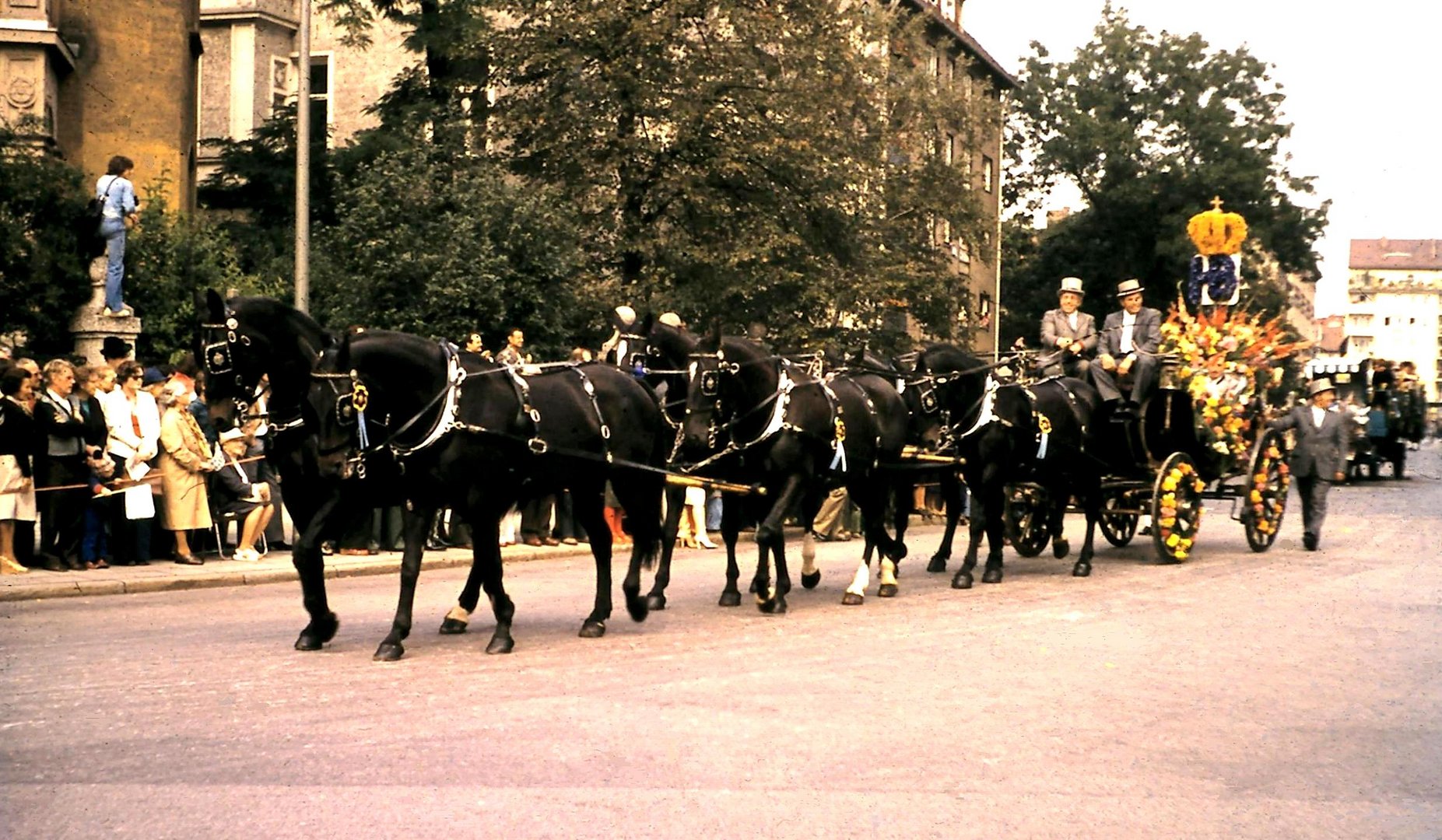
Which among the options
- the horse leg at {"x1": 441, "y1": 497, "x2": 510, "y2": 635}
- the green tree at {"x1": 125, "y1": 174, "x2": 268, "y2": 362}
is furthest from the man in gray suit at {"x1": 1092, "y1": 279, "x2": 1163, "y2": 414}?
the green tree at {"x1": 125, "y1": 174, "x2": 268, "y2": 362}

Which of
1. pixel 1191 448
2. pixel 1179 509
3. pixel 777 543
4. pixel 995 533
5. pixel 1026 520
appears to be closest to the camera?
pixel 777 543

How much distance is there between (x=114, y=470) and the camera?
681 inches

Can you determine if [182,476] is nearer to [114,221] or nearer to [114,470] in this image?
[114,470]

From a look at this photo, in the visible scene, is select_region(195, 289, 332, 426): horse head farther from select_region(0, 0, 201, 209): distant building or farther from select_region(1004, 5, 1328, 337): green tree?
select_region(1004, 5, 1328, 337): green tree

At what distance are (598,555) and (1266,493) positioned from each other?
34.2ft

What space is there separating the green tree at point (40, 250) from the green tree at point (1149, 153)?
3812 cm

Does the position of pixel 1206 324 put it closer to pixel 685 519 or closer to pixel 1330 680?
pixel 685 519

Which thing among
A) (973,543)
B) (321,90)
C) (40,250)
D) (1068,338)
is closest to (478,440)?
(973,543)

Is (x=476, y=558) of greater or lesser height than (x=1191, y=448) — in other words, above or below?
below

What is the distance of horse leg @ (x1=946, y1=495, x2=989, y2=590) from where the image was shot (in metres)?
16.0

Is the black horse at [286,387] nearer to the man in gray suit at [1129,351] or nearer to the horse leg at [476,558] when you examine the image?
the horse leg at [476,558]

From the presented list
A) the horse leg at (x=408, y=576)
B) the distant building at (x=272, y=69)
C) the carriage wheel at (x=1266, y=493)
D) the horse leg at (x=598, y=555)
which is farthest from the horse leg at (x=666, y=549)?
the distant building at (x=272, y=69)

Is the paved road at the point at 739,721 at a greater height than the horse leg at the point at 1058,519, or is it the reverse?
the horse leg at the point at 1058,519

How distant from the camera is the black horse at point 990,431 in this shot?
16438 millimetres
